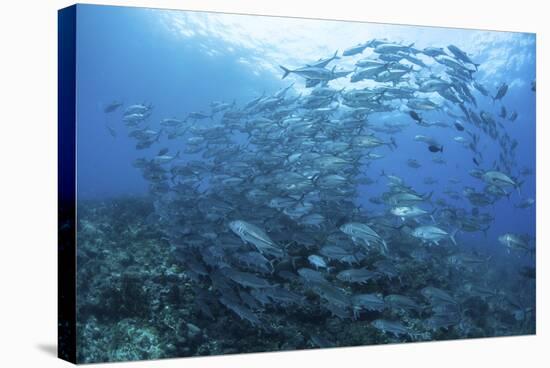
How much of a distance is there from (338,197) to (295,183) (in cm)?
54

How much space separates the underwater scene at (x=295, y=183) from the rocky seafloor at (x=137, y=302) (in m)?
0.01

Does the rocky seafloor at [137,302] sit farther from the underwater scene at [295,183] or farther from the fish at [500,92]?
the fish at [500,92]

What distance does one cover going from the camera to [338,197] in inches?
372

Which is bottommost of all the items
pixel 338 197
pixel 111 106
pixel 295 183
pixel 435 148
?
pixel 338 197

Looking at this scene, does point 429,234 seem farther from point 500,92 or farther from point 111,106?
point 111,106

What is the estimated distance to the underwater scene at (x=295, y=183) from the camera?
8.52 m

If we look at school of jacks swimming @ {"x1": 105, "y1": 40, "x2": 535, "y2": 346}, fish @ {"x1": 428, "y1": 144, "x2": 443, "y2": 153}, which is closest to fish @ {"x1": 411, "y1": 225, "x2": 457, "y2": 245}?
school of jacks swimming @ {"x1": 105, "y1": 40, "x2": 535, "y2": 346}

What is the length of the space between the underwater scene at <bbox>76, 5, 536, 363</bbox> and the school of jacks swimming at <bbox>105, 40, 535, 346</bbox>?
0.7 inches

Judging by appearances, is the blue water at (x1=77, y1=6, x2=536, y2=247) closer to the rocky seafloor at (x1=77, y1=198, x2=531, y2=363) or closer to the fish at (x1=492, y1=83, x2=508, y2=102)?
the rocky seafloor at (x1=77, y1=198, x2=531, y2=363)

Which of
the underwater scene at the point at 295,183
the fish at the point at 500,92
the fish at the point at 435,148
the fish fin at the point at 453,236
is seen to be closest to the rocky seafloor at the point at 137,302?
the underwater scene at the point at 295,183

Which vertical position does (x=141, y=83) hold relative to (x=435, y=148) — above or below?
above

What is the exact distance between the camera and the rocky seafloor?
8.35 metres

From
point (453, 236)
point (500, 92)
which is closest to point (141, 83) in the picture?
point (453, 236)

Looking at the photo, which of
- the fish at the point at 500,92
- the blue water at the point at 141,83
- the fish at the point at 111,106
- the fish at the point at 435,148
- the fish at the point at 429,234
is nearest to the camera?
the blue water at the point at 141,83
